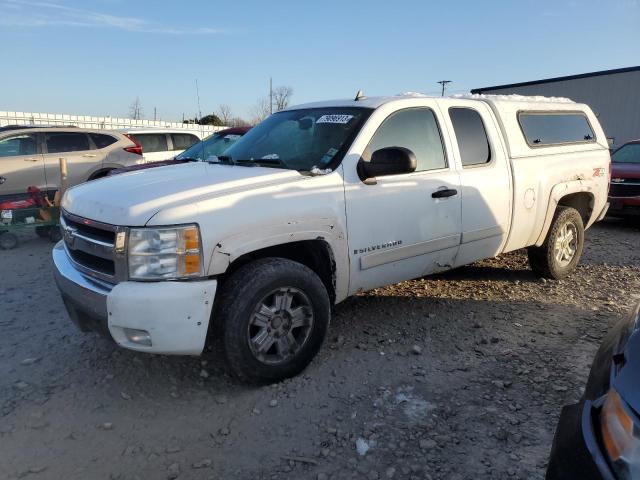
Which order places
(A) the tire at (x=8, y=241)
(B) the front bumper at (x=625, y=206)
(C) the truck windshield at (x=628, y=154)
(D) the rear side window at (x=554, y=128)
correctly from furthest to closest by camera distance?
(C) the truck windshield at (x=628, y=154) < (B) the front bumper at (x=625, y=206) < (A) the tire at (x=8, y=241) < (D) the rear side window at (x=554, y=128)

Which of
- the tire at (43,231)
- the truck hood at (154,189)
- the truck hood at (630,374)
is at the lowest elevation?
the tire at (43,231)

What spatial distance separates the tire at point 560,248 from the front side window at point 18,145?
832 centimetres

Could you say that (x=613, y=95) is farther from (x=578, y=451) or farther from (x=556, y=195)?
(x=578, y=451)

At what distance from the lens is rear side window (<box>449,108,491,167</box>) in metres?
4.35

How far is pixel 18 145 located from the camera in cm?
880

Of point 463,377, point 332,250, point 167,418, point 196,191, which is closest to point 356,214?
point 332,250

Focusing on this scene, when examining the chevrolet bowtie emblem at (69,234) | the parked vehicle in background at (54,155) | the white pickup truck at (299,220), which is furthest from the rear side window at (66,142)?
the chevrolet bowtie emblem at (69,234)

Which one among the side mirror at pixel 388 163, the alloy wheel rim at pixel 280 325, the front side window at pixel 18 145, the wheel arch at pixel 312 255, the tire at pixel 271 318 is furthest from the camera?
the front side window at pixel 18 145

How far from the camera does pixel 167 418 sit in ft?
10.0

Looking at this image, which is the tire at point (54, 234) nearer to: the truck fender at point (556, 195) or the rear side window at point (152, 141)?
the rear side window at point (152, 141)

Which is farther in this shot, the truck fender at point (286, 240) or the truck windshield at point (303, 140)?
the truck windshield at point (303, 140)

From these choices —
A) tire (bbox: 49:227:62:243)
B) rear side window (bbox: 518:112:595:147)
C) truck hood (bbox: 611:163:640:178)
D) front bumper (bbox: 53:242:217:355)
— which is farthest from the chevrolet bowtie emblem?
truck hood (bbox: 611:163:640:178)

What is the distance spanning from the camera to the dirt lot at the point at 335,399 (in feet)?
8.64

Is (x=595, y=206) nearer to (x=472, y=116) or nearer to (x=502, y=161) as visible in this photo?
(x=502, y=161)
